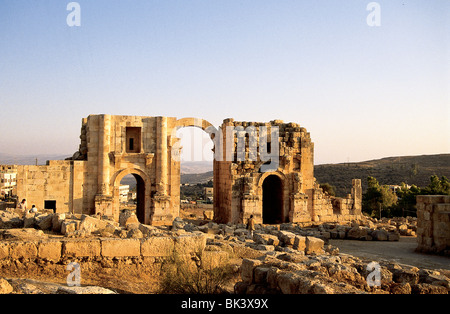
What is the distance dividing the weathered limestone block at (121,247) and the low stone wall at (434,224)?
9403 mm

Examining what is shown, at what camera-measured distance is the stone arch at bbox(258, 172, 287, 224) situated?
1839 centimetres

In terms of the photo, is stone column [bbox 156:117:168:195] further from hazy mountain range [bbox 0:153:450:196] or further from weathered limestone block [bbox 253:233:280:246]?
hazy mountain range [bbox 0:153:450:196]

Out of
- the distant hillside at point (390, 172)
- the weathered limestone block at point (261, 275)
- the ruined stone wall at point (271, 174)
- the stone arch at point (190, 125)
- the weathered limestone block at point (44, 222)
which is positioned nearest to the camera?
the weathered limestone block at point (261, 275)

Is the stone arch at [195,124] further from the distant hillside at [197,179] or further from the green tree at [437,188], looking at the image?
the distant hillside at [197,179]

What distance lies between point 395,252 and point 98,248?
9.37m

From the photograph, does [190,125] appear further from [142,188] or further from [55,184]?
[55,184]

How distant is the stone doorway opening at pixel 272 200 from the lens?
1949cm

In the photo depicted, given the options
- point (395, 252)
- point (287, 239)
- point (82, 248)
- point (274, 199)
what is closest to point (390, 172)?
point (274, 199)

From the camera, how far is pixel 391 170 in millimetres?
54094

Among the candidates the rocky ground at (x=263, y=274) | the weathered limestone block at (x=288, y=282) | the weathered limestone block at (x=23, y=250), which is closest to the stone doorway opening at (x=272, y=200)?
the rocky ground at (x=263, y=274)

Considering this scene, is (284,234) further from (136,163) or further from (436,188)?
(436,188)

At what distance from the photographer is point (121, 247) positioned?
23.7 feet

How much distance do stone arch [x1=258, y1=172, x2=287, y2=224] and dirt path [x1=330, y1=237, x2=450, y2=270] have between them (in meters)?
4.18

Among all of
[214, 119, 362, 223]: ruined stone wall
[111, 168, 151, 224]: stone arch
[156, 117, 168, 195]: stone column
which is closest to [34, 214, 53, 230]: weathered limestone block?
[111, 168, 151, 224]: stone arch
